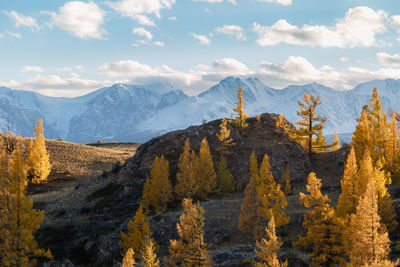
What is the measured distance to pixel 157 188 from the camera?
4084 cm

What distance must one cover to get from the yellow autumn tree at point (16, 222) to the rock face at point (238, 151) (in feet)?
75.3

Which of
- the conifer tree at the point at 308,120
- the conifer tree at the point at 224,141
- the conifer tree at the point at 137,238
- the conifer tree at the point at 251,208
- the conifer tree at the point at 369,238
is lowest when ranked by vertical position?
the conifer tree at the point at 137,238

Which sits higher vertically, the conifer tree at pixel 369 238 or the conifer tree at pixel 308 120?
the conifer tree at pixel 308 120

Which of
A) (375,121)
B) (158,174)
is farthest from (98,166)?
(375,121)

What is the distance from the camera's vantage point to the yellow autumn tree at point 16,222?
965 inches

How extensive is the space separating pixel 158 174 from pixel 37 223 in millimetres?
16362

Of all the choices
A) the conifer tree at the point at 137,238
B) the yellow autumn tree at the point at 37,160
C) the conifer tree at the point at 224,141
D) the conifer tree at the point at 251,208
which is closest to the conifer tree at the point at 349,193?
the conifer tree at the point at 251,208

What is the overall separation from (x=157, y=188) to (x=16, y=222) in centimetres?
1809

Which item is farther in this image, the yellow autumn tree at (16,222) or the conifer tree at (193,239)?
the yellow autumn tree at (16,222)

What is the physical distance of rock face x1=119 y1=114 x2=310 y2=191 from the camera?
52.0 metres

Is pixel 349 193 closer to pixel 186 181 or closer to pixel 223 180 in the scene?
pixel 186 181

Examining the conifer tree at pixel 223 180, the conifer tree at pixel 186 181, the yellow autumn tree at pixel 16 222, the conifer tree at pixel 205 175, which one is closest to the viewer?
the yellow autumn tree at pixel 16 222

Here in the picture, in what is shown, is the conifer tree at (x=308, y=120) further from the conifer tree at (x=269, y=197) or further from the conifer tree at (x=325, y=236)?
the conifer tree at (x=325, y=236)

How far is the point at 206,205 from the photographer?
4012 cm
